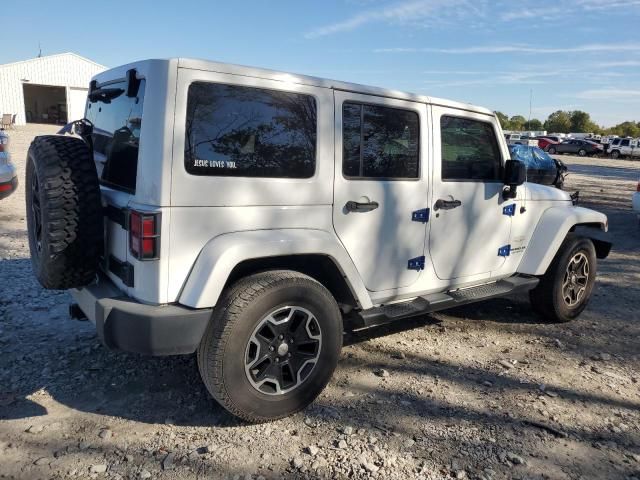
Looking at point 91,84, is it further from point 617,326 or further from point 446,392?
point 617,326

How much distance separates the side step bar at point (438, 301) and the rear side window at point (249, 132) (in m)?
1.05

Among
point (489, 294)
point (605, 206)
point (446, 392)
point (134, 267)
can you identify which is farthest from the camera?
point (605, 206)

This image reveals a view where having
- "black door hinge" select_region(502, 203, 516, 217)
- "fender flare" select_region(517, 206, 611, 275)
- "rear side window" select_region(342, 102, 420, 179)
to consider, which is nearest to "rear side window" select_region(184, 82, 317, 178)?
"rear side window" select_region(342, 102, 420, 179)

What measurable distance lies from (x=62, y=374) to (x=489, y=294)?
3261 millimetres

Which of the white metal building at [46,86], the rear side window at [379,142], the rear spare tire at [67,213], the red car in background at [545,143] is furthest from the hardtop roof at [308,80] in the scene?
the red car in background at [545,143]

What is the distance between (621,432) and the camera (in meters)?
3.06

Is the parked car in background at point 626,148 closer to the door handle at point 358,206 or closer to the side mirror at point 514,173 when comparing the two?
the side mirror at point 514,173

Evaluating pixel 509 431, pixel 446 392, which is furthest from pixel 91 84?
Result: pixel 509 431

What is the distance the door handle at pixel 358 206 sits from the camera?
3246mm

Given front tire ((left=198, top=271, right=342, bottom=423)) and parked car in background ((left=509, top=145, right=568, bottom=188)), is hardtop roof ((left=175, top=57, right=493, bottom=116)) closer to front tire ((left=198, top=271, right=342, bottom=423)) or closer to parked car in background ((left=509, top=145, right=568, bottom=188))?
front tire ((left=198, top=271, right=342, bottom=423))

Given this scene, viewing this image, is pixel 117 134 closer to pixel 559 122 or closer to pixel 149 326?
pixel 149 326

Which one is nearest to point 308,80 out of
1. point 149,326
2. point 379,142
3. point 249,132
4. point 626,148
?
point 249,132

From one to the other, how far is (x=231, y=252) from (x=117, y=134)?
1.09m

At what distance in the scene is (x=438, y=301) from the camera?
Result: 3.83m
